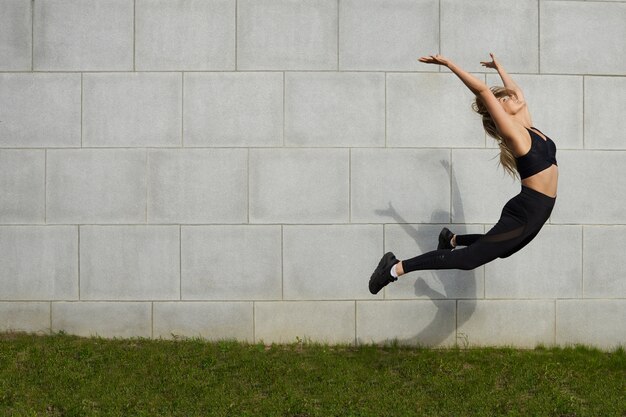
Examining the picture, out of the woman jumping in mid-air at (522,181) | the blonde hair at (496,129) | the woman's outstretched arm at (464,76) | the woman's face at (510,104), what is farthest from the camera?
the woman's face at (510,104)

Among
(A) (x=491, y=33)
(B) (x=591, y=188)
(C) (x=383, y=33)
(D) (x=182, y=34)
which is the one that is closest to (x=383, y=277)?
(C) (x=383, y=33)

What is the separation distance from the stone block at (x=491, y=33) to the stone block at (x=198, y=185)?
2.39 meters

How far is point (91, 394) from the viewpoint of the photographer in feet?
18.9

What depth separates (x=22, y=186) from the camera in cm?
721

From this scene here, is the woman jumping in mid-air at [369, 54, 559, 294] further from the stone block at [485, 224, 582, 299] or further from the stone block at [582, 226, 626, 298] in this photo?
the stone block at [582, 226, 626, 298]

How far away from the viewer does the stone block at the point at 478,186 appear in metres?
7.23

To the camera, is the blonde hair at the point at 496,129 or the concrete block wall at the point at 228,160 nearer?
the blonde hair at the point at 496,129

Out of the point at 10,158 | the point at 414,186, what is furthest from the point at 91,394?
the point at 414,186

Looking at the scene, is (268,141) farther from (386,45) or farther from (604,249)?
(604,249)

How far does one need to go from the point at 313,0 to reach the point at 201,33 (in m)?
1.17

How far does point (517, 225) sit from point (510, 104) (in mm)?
1014

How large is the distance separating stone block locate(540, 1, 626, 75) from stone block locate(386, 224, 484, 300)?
6.26 feet

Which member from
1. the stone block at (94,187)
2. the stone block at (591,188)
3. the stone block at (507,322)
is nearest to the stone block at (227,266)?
the stone block at (94,187)

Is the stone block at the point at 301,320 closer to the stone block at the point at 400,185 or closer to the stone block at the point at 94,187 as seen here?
the stone block at the point at 400,185
